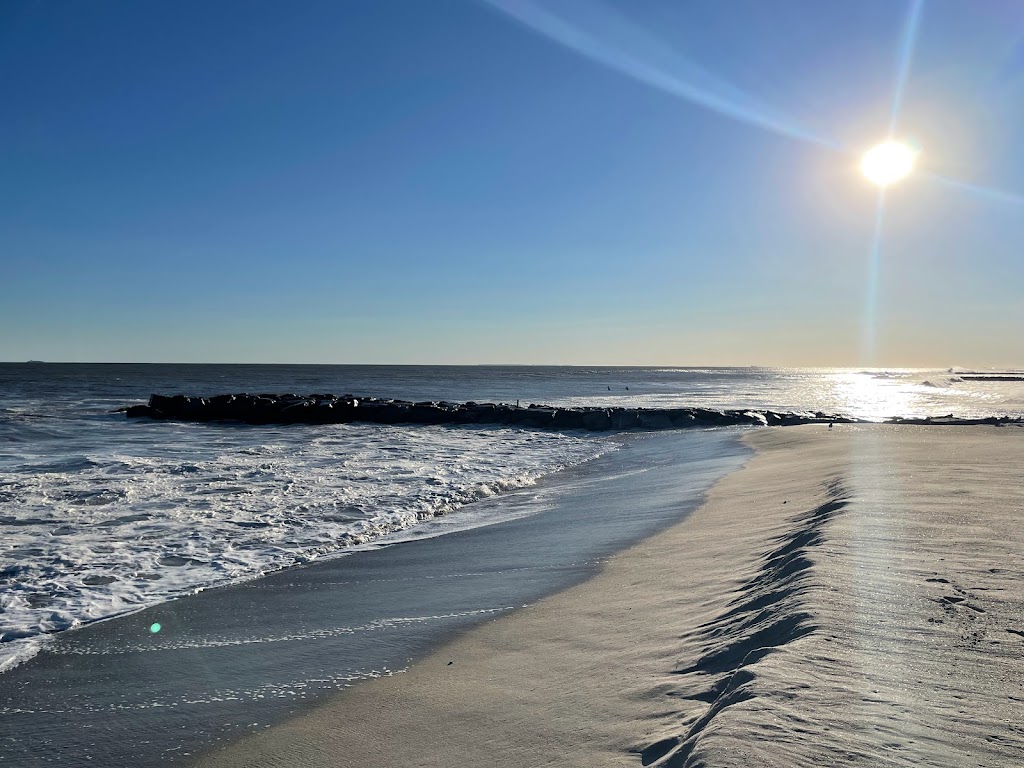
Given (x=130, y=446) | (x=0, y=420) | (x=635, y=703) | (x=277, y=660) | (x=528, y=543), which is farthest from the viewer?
(x=0, y=420)

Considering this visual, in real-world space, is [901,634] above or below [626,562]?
above

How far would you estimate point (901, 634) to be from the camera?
354cm

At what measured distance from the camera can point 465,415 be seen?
104 feet

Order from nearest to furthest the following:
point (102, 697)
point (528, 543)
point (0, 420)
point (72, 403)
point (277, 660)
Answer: point (102, 697) → point (277, 660) → point (528, 543) → point (0, 420) → point (72, 403)

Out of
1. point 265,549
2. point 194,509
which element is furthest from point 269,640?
point 194,509

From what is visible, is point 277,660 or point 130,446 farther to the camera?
point 130,446

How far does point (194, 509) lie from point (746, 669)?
8.96 meters

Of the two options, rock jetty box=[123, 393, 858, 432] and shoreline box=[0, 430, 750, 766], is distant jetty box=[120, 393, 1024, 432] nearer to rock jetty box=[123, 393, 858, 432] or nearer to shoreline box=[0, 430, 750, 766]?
rock jetty box=[123, 393, 858, 432]

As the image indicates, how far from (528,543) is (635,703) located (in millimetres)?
4642

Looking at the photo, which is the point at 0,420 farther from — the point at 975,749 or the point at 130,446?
the point at 975,749

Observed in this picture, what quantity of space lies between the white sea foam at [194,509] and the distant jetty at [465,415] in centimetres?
874

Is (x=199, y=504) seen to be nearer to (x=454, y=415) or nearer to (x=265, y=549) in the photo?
(x=265, y=549)

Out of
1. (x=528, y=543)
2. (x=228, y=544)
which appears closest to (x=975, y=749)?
(x=528, y=543)

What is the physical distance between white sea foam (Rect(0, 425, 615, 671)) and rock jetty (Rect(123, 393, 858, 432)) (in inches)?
347
